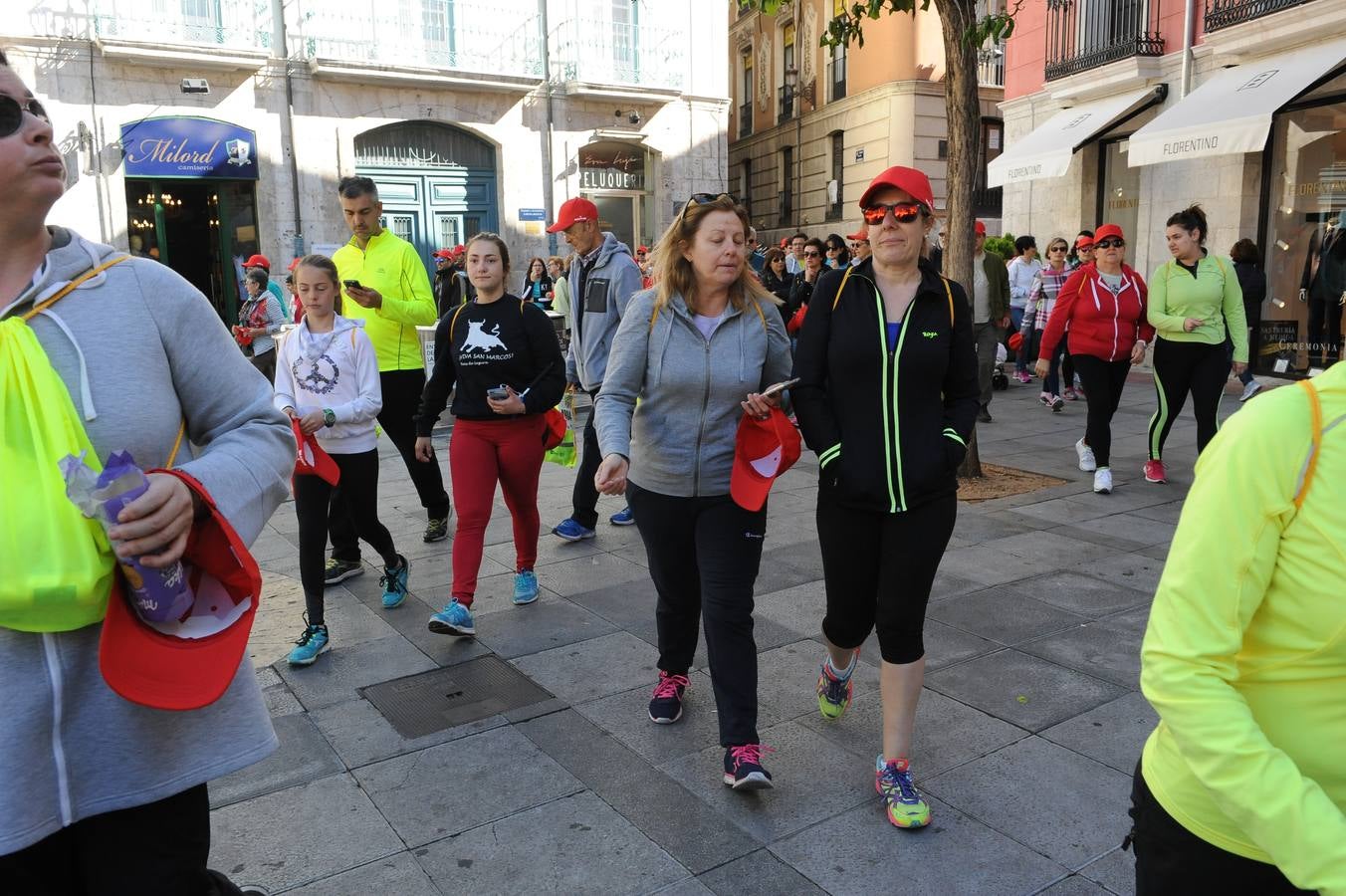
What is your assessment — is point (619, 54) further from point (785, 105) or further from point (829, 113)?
point (785, 105)

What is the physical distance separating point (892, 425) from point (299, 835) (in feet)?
7.46

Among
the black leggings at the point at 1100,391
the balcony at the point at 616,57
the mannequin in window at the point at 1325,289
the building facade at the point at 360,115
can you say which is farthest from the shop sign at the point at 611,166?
the black leggings at the point at 1100,391

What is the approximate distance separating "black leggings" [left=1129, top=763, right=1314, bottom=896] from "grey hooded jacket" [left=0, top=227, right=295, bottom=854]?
5.08 ft

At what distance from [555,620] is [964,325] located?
8.67ft

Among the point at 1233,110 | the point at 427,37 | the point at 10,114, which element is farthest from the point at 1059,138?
the point at 10,114

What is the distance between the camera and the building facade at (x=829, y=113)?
85.3ft

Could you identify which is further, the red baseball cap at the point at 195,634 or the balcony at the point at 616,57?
the balcony at the point at 616,57

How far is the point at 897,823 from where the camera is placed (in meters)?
3.19

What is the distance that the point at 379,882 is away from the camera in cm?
296

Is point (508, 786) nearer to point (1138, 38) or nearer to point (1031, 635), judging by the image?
point (1031, 635)

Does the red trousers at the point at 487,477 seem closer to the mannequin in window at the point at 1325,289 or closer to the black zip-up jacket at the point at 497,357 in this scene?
the black zip-up jacket at the point at 497,357

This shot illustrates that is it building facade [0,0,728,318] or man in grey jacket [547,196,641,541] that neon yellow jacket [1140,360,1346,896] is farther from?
building facade [0,0,728,318]

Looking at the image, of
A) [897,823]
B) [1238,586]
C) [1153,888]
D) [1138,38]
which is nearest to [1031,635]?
[897,823]

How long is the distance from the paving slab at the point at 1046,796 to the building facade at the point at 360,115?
13.9 metres
